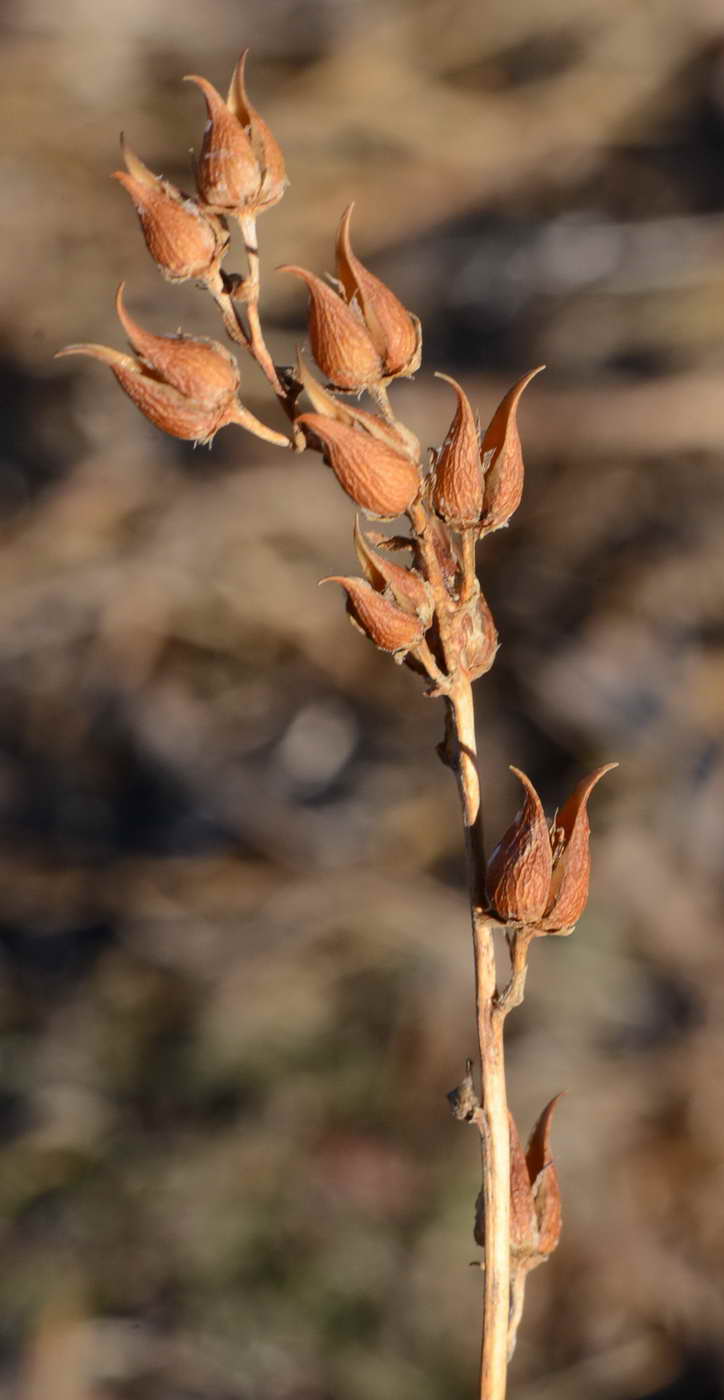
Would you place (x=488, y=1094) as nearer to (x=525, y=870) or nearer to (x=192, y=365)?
(x=525, y=870)

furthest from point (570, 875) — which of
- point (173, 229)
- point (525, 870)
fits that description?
point (173, 229)

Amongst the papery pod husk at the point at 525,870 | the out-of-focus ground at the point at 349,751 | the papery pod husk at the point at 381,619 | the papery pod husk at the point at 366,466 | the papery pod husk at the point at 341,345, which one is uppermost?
the out-of-focus ground at the point at 349,751

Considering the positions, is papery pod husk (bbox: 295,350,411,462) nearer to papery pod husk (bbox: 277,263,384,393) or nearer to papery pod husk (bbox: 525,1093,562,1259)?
papery pod husk (bbox: 277,263,384,393)

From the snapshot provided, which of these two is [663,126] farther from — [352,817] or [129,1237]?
[129,1237]

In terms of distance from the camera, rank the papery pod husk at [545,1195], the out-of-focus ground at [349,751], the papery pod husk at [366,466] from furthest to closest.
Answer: the out-of-focus ground at [349,751]
the papery pod husk at [545,1195]
the papery pod husk at [366,466]

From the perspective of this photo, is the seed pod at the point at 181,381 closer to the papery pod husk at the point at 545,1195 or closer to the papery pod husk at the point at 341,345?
the papery pod husk at the point at 341,345

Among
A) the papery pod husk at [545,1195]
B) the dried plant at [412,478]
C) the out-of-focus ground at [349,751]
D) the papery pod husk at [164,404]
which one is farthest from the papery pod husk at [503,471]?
the out-of-focus ground at [349,751]

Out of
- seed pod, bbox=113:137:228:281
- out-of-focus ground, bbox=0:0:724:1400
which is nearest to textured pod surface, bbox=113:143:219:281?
seed pod, bbox=113:137:228:281

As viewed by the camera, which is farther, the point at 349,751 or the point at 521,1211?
the point at 349,751
